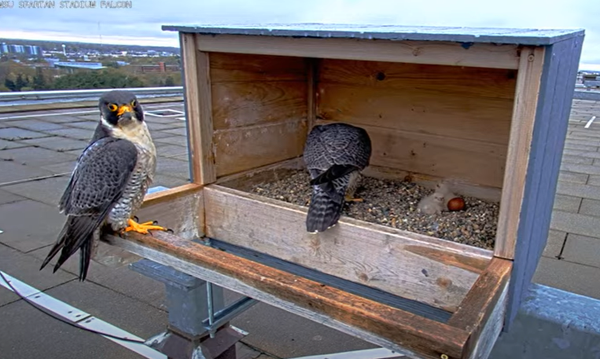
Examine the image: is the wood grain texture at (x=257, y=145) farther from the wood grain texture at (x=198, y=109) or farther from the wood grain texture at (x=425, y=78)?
the wood grain texture at (x=425, y=78)

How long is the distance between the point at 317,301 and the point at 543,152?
2.37 ft

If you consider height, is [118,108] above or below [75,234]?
above

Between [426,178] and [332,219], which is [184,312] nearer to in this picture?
[332,219]

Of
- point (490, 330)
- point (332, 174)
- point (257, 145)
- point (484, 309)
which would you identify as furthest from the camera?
point (257, 145)

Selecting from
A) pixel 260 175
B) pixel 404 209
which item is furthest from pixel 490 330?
pixel 260 175

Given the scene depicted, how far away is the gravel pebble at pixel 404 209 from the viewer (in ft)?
5.54

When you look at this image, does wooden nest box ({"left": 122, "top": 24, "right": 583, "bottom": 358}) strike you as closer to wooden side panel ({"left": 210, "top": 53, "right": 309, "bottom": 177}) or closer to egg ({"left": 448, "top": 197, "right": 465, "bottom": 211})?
wooden side panel ({"left": 210, "top": 53, "right": 309, "bottom": 177})

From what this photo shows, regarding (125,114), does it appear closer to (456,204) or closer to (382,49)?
(382,49)

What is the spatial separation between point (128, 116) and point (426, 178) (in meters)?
1.27

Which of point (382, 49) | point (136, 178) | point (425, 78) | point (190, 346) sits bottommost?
point (190, 346)

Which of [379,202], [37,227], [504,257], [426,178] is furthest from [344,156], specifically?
[37,227]

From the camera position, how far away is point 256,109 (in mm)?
2090

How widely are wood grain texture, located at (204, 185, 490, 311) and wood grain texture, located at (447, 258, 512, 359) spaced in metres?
0.12

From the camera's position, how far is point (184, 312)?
1.79 meters
